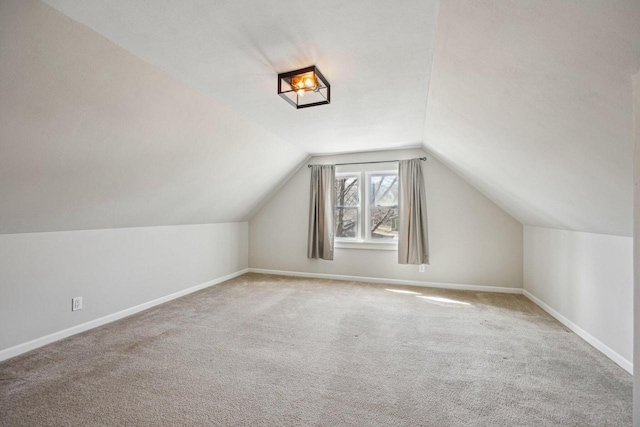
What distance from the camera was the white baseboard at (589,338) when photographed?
2070mm

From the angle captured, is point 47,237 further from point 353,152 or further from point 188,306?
point 353,152

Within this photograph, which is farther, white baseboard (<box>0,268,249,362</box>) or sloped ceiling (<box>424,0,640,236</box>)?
white baseboard (<box>0,268,249,362</box>)

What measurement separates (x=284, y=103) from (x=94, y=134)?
152 cm

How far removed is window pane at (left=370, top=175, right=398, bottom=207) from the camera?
475cm

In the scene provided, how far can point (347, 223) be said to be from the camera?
504 cm

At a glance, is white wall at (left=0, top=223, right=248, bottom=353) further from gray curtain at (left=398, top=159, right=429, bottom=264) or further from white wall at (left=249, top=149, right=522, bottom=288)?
gray curtain at (left=398, top=159, right=429, bottom=264)

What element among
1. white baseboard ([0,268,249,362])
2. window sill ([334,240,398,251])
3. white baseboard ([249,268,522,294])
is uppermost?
window sill ([334,240,398,251])

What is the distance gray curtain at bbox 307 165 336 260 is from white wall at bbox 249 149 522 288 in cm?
18

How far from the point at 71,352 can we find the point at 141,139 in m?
1.85

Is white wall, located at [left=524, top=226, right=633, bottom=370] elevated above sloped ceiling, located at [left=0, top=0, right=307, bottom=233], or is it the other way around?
sloped ceiling, located at [left=0, top=0, right=307, bottom=233]

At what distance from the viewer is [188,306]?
3482 mm

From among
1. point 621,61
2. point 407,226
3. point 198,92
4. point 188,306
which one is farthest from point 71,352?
point 407,226

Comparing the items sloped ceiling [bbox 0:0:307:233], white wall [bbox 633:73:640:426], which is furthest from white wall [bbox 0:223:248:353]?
white wall [bbox 633:73:640:426]

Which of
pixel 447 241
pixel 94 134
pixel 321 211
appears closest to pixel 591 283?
pixel 447 241
